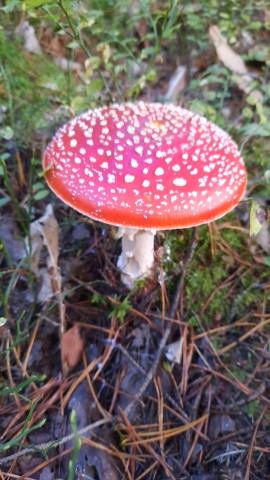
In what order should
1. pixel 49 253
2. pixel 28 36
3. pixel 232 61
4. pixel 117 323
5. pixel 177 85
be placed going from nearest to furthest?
pixel 49 253
pixel 117 323
pixel 232 61
pixel 28 36
pixel 177 85

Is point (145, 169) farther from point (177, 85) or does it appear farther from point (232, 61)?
point (177, 85)

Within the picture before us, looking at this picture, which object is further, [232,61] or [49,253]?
[232,61]

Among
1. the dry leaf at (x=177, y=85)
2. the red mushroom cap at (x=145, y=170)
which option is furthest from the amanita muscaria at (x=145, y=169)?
the dry leaf at (x=177, y=85)

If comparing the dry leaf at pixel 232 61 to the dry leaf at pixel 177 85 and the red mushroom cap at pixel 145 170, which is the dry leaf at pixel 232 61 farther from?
the red mushroom cap at pixel 145 170

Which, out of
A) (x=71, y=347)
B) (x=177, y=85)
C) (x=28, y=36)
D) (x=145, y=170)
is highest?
(x=28, y=36)

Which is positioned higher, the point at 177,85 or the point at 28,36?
the point at 28,36

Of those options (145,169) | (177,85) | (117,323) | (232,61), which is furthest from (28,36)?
(117,323)

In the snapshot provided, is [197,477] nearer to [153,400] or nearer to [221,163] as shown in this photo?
[153,400]
